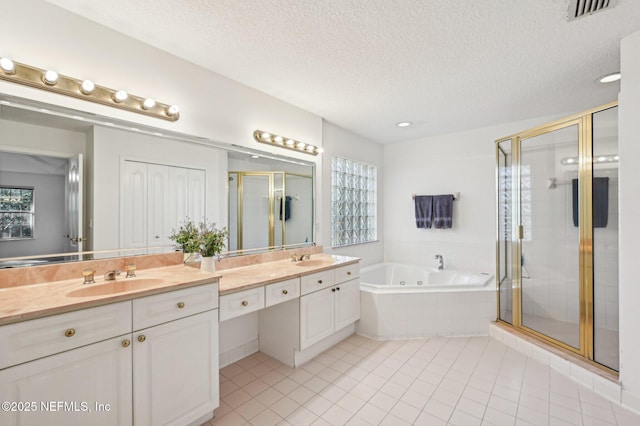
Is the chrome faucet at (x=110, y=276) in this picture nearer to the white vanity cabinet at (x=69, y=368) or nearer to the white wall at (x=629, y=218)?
the white vanity cabinet at (x=69, y=368)

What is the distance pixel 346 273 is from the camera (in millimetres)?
2691

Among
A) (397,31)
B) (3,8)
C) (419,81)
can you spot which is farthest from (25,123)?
(419,81)

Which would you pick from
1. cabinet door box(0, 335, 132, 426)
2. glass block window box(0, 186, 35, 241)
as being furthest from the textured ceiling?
cabinet door box(0, 335, 132, 426)

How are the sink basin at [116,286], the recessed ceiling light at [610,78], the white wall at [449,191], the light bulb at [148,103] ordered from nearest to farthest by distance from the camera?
the sink basin at [116,286] < the light bulb at [148,103] < the recessed ceiling light at [610,78] < the white wall at [449,191]

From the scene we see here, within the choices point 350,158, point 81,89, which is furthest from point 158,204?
point 350,158

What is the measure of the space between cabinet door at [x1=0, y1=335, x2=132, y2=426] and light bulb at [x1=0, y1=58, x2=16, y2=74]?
1372 mm

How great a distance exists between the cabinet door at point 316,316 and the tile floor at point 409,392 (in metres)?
0.23

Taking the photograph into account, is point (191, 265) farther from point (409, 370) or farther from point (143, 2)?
point (409, 370)

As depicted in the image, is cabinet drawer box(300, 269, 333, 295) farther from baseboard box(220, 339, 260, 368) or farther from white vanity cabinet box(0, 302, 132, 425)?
white vanity cabinet box(0, 302, 132, 425)

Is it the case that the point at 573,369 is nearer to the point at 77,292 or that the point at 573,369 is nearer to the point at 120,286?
the point at 120,286

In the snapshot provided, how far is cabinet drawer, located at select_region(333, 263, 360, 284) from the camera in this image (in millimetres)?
2584

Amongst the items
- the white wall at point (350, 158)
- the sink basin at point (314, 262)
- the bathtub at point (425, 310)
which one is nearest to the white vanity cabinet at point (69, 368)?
the sink basin at point (314, 262)

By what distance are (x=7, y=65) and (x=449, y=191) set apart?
4143mm

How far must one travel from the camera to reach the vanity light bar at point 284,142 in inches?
101
